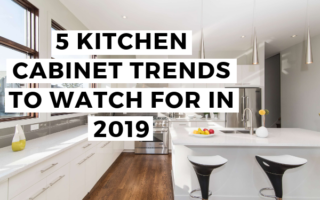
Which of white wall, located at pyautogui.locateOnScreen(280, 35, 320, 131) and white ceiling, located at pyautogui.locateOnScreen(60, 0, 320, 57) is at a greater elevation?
white ceiling, located at pyautogui.locateOnScreen(60, 0, 320, 57)

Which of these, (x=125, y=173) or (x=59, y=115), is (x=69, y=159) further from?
(x=125, y=173)

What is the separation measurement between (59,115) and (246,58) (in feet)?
14.6

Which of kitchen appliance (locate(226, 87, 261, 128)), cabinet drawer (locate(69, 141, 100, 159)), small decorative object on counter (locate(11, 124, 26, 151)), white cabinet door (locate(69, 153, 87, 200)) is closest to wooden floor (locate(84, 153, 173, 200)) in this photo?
white cabinet door (locate(69, 153, 87, 200))

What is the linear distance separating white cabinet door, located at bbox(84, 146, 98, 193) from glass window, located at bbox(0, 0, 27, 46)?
159cm

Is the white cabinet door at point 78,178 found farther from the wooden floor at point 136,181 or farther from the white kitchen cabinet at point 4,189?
the white kitchen cabinet at point 4,189

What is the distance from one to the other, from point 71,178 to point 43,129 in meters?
0.79

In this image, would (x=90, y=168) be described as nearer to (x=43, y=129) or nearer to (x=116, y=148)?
(x=43, y=129)

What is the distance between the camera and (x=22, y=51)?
2.03 meters

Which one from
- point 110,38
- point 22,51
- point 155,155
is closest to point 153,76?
point 110,38

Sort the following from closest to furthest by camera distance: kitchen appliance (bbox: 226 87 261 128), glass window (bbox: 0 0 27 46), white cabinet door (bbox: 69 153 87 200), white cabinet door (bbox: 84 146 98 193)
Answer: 1. glass window (bbox: 0 0 27 46)
2. white cabinet door (bbox: 69 153 87 200)
3. white cabinet door (bbox: 84 146 98 193)
4. kitchen appliance (bbox: 226 87 261 128)

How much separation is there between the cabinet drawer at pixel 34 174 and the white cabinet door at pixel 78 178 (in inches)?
8.9

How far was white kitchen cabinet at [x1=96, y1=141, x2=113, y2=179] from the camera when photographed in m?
2.70

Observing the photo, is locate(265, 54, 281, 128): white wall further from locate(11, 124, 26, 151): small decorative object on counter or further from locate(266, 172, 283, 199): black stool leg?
locate(11, 124, 26, 151): small decorative object on counter

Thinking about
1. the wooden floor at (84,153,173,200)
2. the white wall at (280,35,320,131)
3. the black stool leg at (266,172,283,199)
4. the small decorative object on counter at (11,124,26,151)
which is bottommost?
the wooden floor at (84,153,173,200)
